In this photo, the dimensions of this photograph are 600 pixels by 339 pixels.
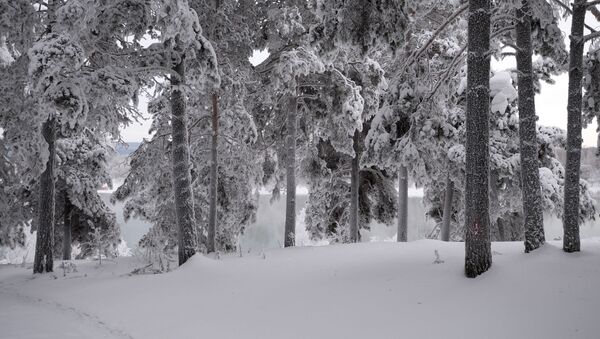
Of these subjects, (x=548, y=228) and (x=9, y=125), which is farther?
(x=548, y=228)

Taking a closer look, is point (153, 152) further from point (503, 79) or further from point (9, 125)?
point (503, 79)

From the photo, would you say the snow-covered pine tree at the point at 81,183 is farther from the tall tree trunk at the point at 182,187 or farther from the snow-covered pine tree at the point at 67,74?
the tall tree trunk at the point at 182,187

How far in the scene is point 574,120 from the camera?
268 inches

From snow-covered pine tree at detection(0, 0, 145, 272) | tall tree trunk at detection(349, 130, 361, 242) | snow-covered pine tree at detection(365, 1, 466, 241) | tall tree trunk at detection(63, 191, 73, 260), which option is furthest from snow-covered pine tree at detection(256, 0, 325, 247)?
tall tree trunk at detection(63, 191, 73, 260)

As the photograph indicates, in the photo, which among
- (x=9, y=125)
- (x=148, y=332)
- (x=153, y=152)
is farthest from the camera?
(x=153, y=152)

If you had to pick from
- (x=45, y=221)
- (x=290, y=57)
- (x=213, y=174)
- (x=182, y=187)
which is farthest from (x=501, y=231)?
(x=45, y=221)

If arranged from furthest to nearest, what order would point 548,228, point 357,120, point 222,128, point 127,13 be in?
point 548,228 < point 222,128 < point 357,120 < point 127,13

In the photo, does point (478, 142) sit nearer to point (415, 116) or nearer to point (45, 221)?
point (415, 116)

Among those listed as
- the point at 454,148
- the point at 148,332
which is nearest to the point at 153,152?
the point at 148,332

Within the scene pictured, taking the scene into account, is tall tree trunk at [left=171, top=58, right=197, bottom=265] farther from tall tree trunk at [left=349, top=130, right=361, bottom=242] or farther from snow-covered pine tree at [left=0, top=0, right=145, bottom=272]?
tall tree trunk at [left=349, top=130, right=361, bottom=242]

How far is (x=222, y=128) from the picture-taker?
14.8 metres

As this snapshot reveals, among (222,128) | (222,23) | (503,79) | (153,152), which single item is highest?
(222,23)

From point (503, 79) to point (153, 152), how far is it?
1014 cm

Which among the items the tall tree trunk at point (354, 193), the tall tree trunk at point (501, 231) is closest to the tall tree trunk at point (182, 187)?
the tall tree trunk at point (354, 193)
